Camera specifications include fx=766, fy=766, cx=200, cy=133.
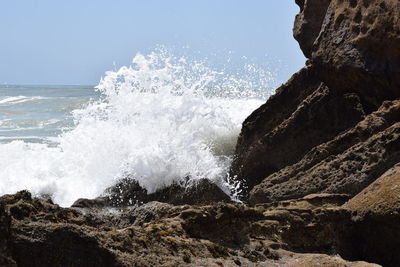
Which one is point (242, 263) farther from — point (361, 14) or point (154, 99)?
point (154, 99)

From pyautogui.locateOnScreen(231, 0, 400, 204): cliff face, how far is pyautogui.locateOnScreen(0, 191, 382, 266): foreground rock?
95 cm

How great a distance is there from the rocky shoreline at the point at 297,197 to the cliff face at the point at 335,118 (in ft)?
0.04

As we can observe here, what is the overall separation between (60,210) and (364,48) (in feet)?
13.2

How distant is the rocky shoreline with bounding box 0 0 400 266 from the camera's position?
A: 143 inches

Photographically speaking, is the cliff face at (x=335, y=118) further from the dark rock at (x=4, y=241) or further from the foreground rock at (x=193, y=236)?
the dark rock at (x=4, y=241)

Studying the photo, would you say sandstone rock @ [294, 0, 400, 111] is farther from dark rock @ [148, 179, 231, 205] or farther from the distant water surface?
the distant water surface

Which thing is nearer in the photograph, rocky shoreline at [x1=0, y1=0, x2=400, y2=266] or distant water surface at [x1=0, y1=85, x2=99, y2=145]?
rocky shoreline at [x1=0, y1=0, x2=400, y2=266]

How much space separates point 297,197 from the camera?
23.0 feet

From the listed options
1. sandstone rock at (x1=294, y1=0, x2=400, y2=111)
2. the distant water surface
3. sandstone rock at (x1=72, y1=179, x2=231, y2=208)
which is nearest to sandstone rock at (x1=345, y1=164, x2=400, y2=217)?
sandstone rock at (x1=294, y1=0, x2=400, y2=111)

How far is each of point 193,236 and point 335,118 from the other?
3945 millimetres

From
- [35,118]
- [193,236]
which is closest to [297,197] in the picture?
[193,236]

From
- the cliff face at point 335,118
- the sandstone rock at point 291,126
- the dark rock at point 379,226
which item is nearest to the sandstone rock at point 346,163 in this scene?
the cliff face at point 335,118

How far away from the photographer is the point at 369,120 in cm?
727

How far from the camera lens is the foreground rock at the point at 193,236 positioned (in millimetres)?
3395
